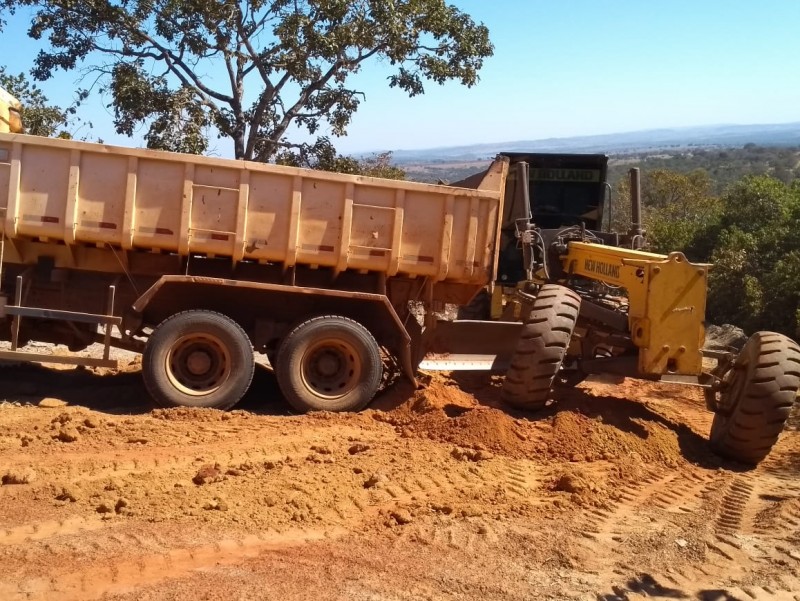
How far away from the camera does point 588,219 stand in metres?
11.2

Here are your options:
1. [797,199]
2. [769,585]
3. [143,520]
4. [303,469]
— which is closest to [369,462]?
[303,469]

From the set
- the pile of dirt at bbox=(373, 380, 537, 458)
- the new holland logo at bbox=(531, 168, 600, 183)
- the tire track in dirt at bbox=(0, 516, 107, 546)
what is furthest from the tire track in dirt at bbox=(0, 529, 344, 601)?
the new holland logo at bbox=(531, 168, 600, 183)

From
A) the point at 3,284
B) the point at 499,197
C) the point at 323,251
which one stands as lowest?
the point at 3,284

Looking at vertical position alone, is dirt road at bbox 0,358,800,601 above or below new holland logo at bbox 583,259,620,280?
below

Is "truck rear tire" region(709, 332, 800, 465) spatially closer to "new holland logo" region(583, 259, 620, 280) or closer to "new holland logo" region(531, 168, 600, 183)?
"new holland logo" region(583, 259, 620, 280)

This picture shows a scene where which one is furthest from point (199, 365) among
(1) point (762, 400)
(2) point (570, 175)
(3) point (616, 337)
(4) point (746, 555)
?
(2) point (570, 175)

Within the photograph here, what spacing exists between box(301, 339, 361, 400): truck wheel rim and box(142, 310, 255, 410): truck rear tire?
0.57 metres

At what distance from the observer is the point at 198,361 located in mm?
7641

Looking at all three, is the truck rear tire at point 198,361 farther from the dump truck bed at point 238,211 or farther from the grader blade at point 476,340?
the grader blade at point 476,340

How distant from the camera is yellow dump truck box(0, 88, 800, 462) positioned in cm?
734

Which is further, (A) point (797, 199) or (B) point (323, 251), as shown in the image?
(A) point (797, 199)

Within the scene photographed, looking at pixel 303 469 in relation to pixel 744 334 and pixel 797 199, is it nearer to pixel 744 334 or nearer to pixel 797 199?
pixel 744 334

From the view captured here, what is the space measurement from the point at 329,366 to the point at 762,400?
3786 millimetres

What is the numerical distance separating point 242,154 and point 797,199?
10.7 m
